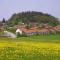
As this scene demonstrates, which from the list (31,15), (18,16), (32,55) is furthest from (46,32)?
(31,15)

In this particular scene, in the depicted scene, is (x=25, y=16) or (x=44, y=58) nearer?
(x=44, y=58)

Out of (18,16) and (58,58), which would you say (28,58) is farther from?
(18,16)

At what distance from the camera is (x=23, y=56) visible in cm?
2056

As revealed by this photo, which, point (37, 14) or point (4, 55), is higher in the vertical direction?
point (37, 14)

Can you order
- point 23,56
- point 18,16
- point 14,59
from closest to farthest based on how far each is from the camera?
point 14,59
point 23,56
point 18,16

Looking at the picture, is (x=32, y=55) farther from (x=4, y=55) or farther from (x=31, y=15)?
(x=31, y=15)

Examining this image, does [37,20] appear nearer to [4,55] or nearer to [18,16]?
[18,16]

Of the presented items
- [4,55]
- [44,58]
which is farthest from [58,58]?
[4,55]

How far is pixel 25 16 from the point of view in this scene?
11594 centimetres

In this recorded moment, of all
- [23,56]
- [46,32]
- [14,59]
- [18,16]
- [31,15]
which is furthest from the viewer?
[31,15]

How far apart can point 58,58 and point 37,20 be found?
9909 cm

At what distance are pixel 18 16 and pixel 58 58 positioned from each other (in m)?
92.7

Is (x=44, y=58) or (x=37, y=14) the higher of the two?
(x=37, y=14)

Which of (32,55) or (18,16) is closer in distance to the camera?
(32,55)
